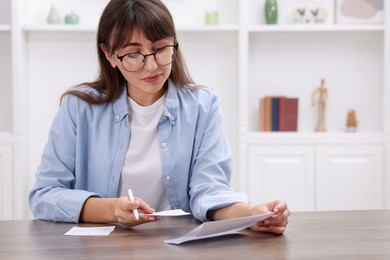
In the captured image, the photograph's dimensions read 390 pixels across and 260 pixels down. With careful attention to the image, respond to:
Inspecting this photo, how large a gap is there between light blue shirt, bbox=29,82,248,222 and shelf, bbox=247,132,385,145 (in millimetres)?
2101

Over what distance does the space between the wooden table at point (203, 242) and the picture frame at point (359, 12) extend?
2739 mm

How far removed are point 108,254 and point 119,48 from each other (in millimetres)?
750

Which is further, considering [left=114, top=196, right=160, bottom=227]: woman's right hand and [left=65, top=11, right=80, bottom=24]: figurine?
[left=65, top=11, right=80, bottom=24]: figurine

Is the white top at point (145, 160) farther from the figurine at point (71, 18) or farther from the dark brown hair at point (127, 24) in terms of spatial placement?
the figurine at point (71, 18)

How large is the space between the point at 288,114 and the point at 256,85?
32 cm

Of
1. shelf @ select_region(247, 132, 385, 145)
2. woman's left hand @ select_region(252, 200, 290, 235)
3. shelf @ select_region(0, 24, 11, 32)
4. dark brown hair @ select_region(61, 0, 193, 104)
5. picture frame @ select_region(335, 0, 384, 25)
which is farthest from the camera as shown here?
picture frame @ select_region(335, 0, 384, 25)

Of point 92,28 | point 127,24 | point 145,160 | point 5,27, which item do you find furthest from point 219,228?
point 5,27

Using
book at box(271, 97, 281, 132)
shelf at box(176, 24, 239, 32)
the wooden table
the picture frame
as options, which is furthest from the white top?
the picture frame

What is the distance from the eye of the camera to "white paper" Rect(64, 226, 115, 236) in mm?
1591

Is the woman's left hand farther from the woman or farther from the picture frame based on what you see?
the picture frame

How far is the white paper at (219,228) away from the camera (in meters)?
1.47

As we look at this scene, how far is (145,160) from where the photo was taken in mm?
2031

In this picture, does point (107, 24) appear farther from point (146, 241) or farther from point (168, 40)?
point (146, 241)

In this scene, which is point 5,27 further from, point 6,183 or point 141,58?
point 141,58
